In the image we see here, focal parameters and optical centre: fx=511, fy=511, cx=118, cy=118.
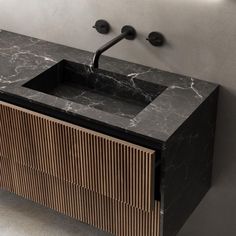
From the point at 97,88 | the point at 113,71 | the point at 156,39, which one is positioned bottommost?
the point at 97,88

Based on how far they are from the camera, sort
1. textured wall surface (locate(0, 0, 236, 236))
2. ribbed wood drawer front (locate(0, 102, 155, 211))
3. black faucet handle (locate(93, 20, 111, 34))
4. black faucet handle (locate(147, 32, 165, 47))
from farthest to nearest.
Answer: black faucet handle (locate(93, 20, 111, 34)) → black faucet handle (locate(147, 32, 165, 47)) → textured wall surface (locate(0, 0, 236, 236)) → ribbed wood drawer front (locate(0, 102, 155, 211))

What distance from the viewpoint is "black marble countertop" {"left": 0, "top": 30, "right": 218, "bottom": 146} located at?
5.83 ft

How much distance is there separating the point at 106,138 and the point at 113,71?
17.6 inches

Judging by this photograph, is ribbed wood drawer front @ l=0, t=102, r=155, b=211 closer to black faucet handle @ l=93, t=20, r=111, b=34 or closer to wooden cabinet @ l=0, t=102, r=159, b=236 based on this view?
wooden cabinet @ l=0, t=102, r=159, b=236

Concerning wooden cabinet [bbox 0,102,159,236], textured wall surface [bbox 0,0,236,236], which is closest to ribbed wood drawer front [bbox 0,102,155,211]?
wooden cabinet [bbox 0,102,159,236]

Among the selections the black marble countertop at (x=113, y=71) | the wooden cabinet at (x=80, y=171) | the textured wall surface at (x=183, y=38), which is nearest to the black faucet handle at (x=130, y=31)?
the textured wall surface at (x=183, y=38)

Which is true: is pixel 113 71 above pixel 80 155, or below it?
above

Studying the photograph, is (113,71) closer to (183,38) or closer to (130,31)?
(130,31)

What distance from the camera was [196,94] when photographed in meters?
1.95

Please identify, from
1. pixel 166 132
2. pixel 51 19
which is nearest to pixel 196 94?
pixel 166 132

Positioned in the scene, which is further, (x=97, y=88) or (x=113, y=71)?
(x=97, y=88)

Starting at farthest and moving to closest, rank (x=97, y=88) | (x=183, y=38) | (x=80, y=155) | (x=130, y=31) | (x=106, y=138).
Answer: (x=97, y=88) < (x=130, y=31) < (x=183, y=38) < (x=80, y=155) < (x=106, y=138)

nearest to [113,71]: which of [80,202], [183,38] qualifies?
[183,38]

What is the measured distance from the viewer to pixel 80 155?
1895 mm
